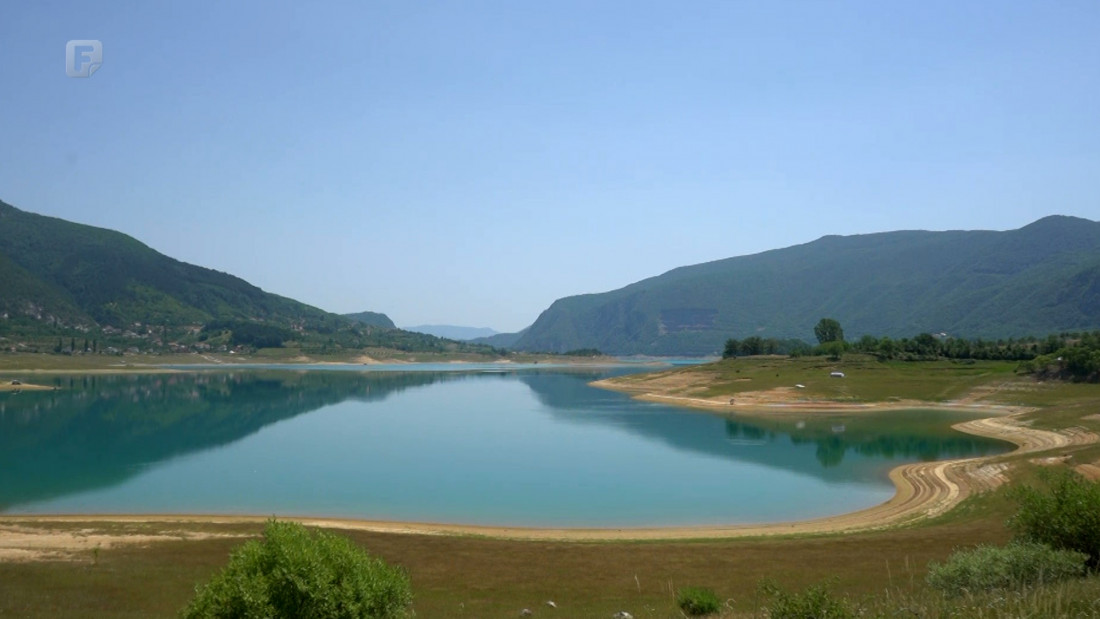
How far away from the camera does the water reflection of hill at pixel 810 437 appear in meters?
42.0

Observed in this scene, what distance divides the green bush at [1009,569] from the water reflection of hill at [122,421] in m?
33.1

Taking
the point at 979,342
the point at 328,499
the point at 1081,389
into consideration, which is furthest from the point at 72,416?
the point at 979,342

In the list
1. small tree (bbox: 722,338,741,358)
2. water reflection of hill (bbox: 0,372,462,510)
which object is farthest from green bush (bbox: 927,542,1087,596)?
small tree (bbox: 722,338,741,358)

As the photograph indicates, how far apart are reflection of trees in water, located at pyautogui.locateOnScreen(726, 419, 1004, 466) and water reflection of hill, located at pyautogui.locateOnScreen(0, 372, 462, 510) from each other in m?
38.5

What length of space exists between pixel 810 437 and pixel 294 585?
48.8 meters

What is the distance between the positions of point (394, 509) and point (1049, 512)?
22.9 metres

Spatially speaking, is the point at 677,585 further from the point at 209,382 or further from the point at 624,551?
the point at 209,382

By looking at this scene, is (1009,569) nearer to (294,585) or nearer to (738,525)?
(294,585)

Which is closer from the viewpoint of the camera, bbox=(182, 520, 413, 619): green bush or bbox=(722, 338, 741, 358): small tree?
bbox=(182, 520, 413, 619): green bush

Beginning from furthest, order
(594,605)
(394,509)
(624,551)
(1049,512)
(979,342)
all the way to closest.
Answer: (979,342) → (394,509) → (624,551) → (594,605) → (1049,512)

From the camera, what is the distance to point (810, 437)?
52.1m

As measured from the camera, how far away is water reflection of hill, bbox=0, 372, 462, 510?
37.2 metres

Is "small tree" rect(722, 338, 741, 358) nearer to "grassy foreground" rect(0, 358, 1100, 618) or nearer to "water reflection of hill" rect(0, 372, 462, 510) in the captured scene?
"water reflection of hill" rect(0, 372, 462, 510)

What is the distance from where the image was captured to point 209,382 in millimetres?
116125
